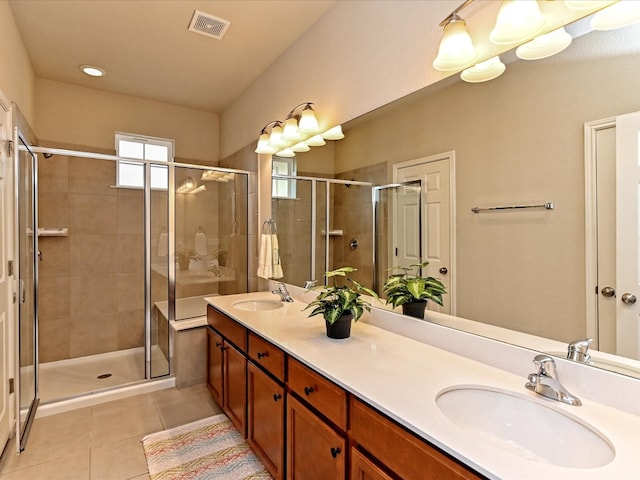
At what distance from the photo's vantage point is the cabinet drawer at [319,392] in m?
1.17

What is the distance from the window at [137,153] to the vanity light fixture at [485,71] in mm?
2559

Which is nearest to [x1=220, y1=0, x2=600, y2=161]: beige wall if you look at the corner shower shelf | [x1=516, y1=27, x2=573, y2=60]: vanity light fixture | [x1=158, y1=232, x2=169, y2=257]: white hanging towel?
[x1=516, y1=27, x2=573, y2=60]: vanity light fixture

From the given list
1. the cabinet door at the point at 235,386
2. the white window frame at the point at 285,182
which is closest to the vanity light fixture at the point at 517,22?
the white window frame at the point at 285,182

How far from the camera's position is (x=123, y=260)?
3389 mm

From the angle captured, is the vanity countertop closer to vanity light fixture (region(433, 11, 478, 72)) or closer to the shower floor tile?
vanity light fixture (region(433, 11, 478, 72))

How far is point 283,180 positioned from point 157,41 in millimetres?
1322

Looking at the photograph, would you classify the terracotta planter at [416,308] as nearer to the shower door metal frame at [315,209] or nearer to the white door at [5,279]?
the shower door metal frame at [315,209]

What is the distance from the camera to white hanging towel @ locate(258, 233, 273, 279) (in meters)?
2.69

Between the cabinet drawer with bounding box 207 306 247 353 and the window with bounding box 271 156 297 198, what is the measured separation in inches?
40.5

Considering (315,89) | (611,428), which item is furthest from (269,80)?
(611,428)

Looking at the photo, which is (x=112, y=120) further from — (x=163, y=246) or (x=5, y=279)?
(x=5, y=279)

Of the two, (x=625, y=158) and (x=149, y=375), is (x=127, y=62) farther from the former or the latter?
(x=625, y=158)

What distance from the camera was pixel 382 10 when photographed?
176cm

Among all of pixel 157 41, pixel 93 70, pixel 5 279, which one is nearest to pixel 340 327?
pixel 5 279
